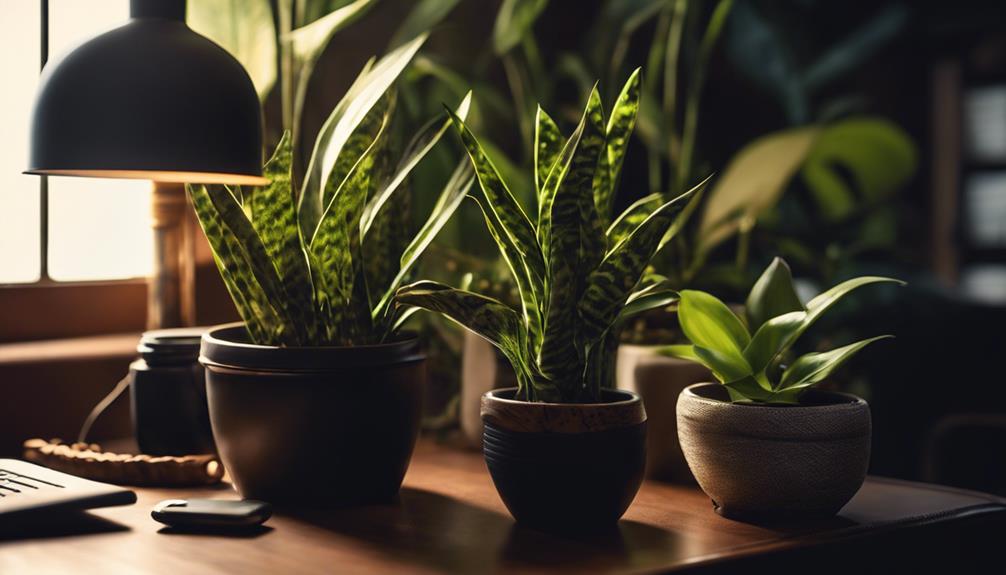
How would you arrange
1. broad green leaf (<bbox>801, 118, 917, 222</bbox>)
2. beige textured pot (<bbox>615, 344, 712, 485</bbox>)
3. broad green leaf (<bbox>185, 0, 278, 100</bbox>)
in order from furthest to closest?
broad green leaf (<bbox>801, 118, 917, 222</bbox>) → broad green leaf (<bbox>185, 0, 278, 100</bbox>) → beige textured pot (<bbox>615, 344, 712, 485</bbox>)

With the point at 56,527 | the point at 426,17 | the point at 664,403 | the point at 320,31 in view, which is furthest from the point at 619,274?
the point at 426,17

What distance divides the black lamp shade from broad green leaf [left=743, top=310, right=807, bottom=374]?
474 mm

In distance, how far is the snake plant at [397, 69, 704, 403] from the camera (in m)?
0.85

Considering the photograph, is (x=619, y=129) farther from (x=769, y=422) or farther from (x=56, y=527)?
(x=56, y=527)

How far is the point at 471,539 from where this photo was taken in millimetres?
845

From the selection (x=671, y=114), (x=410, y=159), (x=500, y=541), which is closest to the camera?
(x=500, y=541)

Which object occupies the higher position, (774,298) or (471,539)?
(774,298)

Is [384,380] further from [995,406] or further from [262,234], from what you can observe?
[995,406]

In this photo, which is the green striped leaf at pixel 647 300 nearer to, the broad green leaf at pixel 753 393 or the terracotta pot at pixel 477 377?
the broad green leaf at pixel 753 393

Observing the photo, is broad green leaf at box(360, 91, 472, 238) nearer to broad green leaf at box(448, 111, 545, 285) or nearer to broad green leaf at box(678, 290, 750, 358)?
broad green leaf at box(448, 111, 545, 285)

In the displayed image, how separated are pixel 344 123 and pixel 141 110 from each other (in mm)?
196

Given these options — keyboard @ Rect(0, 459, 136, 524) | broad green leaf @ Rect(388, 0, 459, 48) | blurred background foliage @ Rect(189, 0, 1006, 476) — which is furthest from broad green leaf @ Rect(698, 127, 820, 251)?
keyboard @ Rect(0, 459, 136, 524)

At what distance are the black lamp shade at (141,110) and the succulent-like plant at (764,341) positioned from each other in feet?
1.41

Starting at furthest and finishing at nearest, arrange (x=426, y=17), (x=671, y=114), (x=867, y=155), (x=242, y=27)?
(x=867, y=155)
(x=671, y=114)
(x=426, y=17)
(x=242, y=27)
